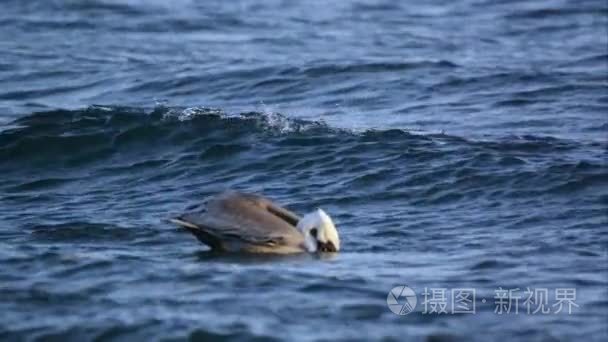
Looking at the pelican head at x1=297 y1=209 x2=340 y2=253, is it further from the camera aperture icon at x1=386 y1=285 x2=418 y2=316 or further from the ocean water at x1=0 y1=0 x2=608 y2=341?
the camera aperture icon at x1=386 y1=285 x2=418 y2=316

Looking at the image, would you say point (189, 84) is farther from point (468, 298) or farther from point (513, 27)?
point (468, 298)

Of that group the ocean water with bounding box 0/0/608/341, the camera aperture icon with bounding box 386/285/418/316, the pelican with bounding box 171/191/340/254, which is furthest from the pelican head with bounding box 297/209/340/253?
the camera aperture icon with bounding box 386/285/418/316

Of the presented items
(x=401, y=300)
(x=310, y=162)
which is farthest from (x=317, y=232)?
(x=310, y=162)

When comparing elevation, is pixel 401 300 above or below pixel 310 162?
below

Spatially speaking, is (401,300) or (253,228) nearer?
(401,300)

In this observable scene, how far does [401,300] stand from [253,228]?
1455 millimetres

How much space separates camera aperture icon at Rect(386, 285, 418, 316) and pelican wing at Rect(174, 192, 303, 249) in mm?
1119

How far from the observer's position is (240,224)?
33.9 feet

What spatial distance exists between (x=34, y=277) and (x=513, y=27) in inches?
517

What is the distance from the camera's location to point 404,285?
959cm

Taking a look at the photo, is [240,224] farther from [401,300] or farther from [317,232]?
[401,300]

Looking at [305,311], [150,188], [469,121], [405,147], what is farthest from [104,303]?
[469,121]

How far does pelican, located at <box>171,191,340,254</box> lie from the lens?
10.3 m

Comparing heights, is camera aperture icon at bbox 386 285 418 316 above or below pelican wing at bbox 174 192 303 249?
below
